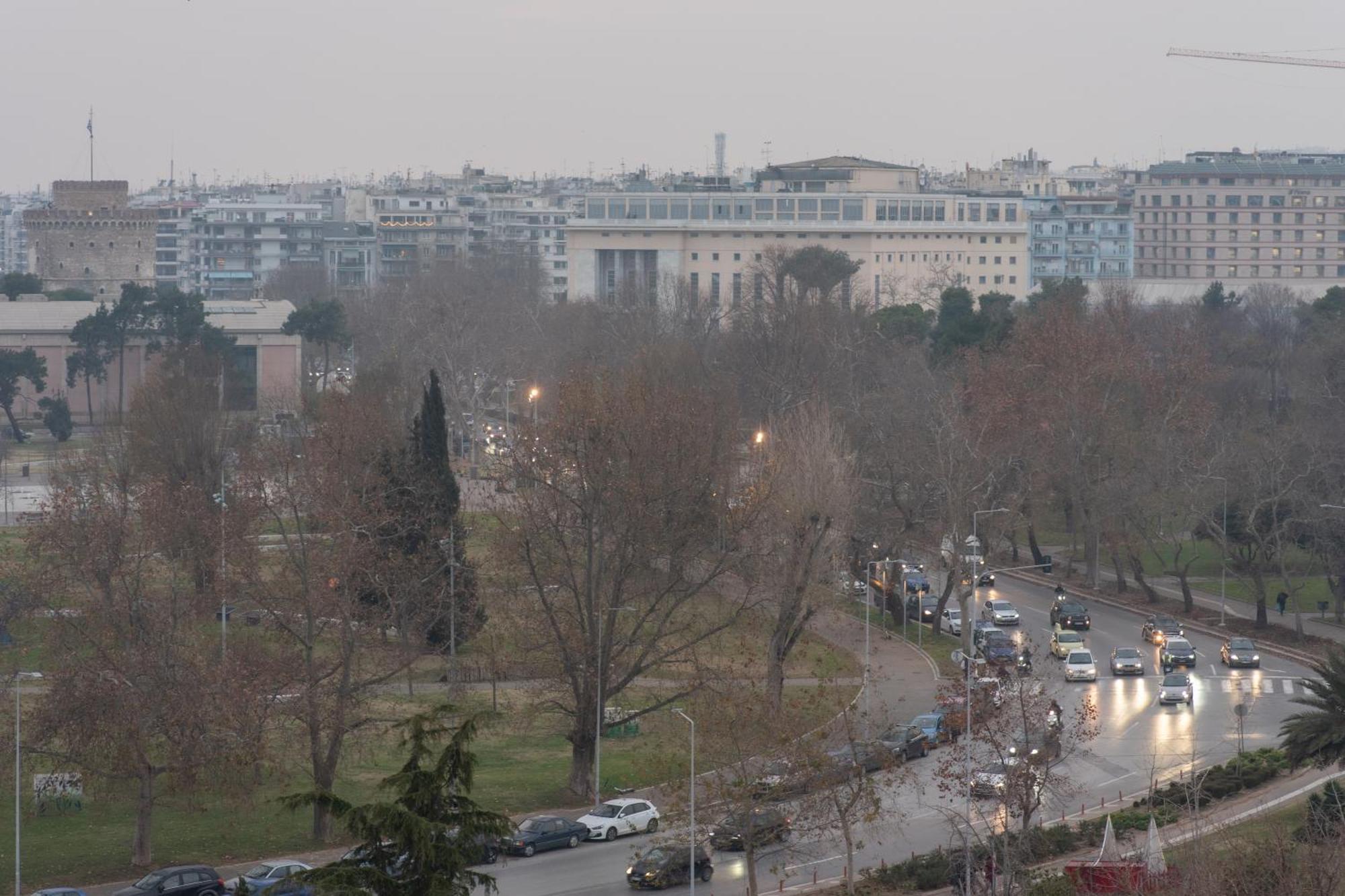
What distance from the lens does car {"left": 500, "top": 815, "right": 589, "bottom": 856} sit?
29.0 meters

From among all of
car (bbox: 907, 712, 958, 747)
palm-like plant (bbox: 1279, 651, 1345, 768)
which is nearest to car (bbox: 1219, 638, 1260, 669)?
car (bbox: 907, 712, 958, 747)

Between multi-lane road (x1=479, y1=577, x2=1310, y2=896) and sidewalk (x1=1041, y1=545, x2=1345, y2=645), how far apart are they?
2312mm

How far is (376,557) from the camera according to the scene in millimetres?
38500

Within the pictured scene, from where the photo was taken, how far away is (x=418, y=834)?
746 inches

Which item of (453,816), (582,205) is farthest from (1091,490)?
(582,205)

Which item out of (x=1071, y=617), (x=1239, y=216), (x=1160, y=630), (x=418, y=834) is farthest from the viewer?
(x=1239, y=216)

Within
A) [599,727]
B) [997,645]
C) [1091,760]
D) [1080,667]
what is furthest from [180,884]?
[1080,667]

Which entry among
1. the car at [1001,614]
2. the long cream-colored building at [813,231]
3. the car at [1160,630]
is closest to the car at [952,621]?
the car at [1001,614]

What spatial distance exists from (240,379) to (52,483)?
38558 millimetres

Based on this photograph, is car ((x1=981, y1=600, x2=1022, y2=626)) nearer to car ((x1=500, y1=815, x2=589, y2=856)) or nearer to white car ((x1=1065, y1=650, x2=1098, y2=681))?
white car ((x1=1065, y1=650, x2=1098, y2=681))

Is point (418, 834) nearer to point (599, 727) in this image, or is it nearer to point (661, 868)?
point (661, 868)

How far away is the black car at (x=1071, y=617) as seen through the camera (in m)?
48.1

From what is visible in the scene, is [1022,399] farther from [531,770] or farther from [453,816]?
[453,816]

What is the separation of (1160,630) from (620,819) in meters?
20.9
